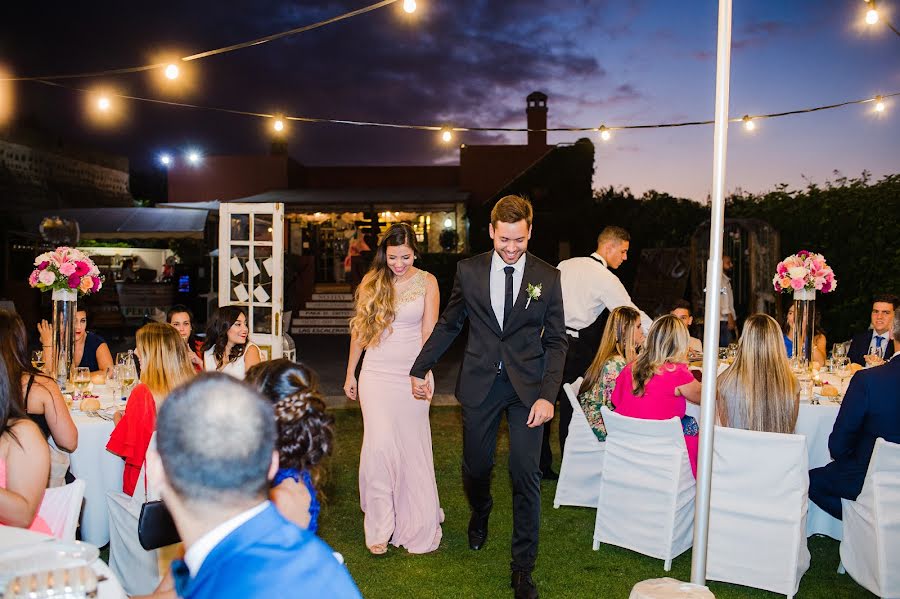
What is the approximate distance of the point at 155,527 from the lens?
2006 millimetres

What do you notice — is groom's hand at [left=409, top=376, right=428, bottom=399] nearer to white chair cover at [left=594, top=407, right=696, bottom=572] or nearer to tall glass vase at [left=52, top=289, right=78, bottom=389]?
white chair cover at [left=594, top=407, right=696, bottom=572]

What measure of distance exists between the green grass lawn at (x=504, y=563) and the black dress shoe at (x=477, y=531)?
50 millimetres

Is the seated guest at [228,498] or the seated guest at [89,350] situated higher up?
the seated guest at [228,498]

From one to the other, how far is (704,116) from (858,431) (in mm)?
10020

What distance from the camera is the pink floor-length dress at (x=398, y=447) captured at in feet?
15.3

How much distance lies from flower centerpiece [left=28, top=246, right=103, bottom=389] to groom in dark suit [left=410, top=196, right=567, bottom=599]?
2.73m

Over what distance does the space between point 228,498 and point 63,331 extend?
15.7ft

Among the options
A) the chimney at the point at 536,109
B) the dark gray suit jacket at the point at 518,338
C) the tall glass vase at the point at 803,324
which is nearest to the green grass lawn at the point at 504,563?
the dark gray suit jacket at the point at 518,338

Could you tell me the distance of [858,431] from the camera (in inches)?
158

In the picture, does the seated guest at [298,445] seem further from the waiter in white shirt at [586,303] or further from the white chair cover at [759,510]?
the waiter in white shirt at [586,303]

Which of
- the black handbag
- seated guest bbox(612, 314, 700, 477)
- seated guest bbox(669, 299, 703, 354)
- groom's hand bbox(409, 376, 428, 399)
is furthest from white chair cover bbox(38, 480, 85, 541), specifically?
seated guest bbox(669, 299, 703, 354)

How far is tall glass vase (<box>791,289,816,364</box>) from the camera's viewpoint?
247 inches

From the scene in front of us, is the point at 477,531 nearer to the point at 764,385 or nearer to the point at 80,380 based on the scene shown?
the point at 764,385

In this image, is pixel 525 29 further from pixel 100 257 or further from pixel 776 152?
pixel 100 257
